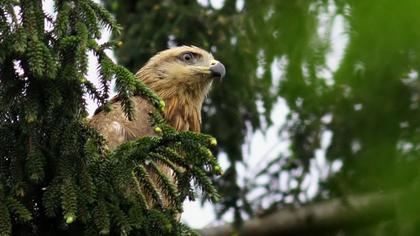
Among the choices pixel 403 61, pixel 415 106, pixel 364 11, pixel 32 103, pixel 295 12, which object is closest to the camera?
pixel 364 11

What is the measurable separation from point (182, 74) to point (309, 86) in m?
3.79

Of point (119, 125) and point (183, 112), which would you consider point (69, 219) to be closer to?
point (119, 125)

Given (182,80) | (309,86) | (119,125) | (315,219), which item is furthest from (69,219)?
(315,219)

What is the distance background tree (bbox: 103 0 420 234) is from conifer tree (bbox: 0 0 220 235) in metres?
0.71

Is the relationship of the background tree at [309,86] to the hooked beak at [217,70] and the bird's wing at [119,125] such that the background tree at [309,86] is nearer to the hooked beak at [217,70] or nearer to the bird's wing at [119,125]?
the hooked beak at [217,70]

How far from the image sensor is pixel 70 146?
4348 millimetres

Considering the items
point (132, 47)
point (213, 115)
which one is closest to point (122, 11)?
point (132, 47)

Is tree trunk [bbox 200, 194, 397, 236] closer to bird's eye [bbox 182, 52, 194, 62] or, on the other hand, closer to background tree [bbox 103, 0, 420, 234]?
background tree [bbox 103, 0, 420, 234]

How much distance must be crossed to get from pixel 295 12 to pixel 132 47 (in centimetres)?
542

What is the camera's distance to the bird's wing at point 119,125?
20.5ft

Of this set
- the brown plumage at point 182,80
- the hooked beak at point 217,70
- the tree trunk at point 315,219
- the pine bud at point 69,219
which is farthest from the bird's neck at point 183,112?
the pine bud at point 69,219

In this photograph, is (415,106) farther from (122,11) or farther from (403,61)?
(122,11)

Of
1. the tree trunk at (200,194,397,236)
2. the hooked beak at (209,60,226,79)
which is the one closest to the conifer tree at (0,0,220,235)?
the tree trunk at (200,194,397,236)

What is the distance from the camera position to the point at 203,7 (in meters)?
9.28
